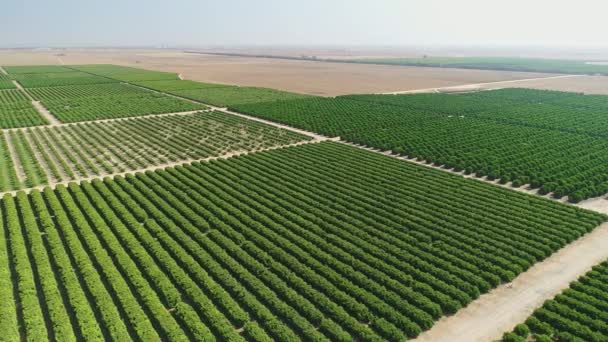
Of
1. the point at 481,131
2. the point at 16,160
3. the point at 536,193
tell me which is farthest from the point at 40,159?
the point at 481,131

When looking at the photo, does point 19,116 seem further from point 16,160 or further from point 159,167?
point 159,167

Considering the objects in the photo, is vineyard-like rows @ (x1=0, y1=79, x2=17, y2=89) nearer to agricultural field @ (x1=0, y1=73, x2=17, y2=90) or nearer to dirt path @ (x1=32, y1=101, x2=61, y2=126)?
agricultural field @ (x1=0, y1=73, x2=17, y2=90)

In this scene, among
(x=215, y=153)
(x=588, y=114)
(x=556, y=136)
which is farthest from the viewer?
(x=588, y=114)

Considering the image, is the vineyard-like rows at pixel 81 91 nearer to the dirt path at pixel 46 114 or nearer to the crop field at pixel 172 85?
the crop field at pixel 172 85

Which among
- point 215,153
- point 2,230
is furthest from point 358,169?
point 2,230

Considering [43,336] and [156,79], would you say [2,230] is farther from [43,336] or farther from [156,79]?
[156,79]

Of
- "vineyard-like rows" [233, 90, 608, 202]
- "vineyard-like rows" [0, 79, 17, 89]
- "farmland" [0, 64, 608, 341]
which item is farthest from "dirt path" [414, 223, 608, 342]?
"vineyard-like rows" [0, 79, 17, 89]
